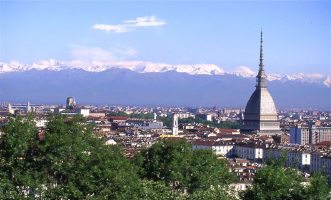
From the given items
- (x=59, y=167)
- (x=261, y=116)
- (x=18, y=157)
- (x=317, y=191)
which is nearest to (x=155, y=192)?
(x=59, y=167)

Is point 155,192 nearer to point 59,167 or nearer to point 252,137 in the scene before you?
point 59,167

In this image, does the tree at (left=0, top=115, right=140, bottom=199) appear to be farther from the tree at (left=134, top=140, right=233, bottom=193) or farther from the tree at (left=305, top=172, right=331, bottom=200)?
the tree at (left=305, top=172, right=331, bottom=200)

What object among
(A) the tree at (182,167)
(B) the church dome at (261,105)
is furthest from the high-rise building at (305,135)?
(A) the tree at (182,167)

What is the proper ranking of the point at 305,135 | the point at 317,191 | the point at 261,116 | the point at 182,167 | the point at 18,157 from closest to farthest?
the point at 317,191 → the point at 18,157 → the point at 182,167 → the point at 305,135 → the point at 261,116

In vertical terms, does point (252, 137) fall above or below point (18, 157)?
below

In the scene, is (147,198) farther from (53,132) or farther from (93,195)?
(53,132)

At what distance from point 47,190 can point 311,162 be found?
143ft

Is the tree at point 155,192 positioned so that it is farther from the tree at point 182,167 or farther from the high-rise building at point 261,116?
the high-rise building at point 261,116

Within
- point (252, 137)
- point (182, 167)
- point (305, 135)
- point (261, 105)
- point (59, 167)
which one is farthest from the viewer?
point (261, 105)

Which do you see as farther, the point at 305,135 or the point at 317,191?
the point at 305,135

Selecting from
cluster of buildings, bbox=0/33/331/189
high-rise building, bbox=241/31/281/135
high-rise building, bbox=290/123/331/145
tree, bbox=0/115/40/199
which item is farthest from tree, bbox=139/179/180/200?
high-rise building, bbox=241/31/281/135

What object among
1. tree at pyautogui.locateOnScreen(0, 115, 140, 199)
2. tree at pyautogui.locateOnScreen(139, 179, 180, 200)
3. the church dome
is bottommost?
tree at pyautogui.locateOnScreen(139, 179, 180, 200)

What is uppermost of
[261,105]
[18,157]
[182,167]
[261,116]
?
[261,105]

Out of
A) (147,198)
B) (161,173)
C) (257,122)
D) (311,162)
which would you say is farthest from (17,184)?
(257,122)
